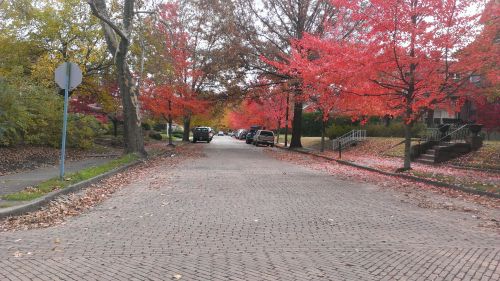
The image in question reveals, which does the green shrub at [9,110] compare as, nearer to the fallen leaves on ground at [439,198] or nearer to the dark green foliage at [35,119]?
the dark green foliage at [35,119]

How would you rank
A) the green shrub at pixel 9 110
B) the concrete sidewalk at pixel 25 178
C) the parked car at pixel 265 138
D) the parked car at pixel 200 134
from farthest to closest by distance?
the parked car at pixel 200 134 → the parked car at pixel 265 138 → the green shrub at pixel 9 110 → the concrete sidewalk at pixel 25 178

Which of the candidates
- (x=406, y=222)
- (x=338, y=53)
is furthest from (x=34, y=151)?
(x=406, y=222)

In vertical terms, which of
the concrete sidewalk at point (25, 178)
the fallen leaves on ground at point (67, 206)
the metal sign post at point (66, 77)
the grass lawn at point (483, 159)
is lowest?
the fallen leaves on ground at point (67, 206)

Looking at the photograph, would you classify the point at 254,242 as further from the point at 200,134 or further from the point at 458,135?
the point at 200,134

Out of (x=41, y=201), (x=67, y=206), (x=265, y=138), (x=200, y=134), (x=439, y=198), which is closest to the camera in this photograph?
(x=41, y=201)

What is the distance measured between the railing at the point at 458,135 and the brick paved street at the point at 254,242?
41.9ft

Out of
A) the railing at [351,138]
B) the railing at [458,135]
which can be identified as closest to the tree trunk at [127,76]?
the railing at [458,135]

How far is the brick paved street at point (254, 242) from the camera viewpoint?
487 cm

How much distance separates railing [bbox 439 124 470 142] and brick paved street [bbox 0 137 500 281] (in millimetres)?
12772

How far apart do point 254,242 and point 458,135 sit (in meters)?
18.2

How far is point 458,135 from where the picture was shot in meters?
21.3

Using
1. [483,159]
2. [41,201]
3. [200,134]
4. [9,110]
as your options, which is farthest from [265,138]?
[41,201]

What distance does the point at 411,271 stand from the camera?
4.94 m

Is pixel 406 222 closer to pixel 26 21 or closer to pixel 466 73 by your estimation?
pixel 466 73
